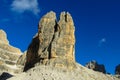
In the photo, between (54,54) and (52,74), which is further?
(54,54)

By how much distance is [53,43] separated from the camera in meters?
90.3

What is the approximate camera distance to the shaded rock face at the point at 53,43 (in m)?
87.7

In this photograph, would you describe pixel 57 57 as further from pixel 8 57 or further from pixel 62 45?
pixel 8 57

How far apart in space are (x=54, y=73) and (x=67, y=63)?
9042 mm

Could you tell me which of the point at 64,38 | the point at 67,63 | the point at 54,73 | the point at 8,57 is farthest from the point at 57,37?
the point at 8,57

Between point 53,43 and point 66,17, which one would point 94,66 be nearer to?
point 66,17

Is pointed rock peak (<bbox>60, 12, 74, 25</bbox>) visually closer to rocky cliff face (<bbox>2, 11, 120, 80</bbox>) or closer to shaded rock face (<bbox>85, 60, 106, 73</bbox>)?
rocky cliff face (<bbox>2, 11, 120, 80</bbox>)

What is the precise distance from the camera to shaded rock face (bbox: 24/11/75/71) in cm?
8768

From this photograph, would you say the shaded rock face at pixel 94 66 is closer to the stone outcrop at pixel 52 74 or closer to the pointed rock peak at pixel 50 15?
the pointed rock peak at pixel 50 15

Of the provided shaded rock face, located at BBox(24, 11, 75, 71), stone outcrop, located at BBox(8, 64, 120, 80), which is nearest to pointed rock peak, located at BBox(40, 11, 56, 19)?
shaded rock face, located at BBox(24, 11, 75, 71)

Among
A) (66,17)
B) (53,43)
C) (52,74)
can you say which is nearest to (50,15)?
(66,17)

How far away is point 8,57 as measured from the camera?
194 m

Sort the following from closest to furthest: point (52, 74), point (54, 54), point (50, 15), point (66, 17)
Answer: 1. point (52, 74)
2. point (54, 54)
3. point (66, 17)
4. point (50, 15)

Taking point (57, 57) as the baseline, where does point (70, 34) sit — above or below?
above
